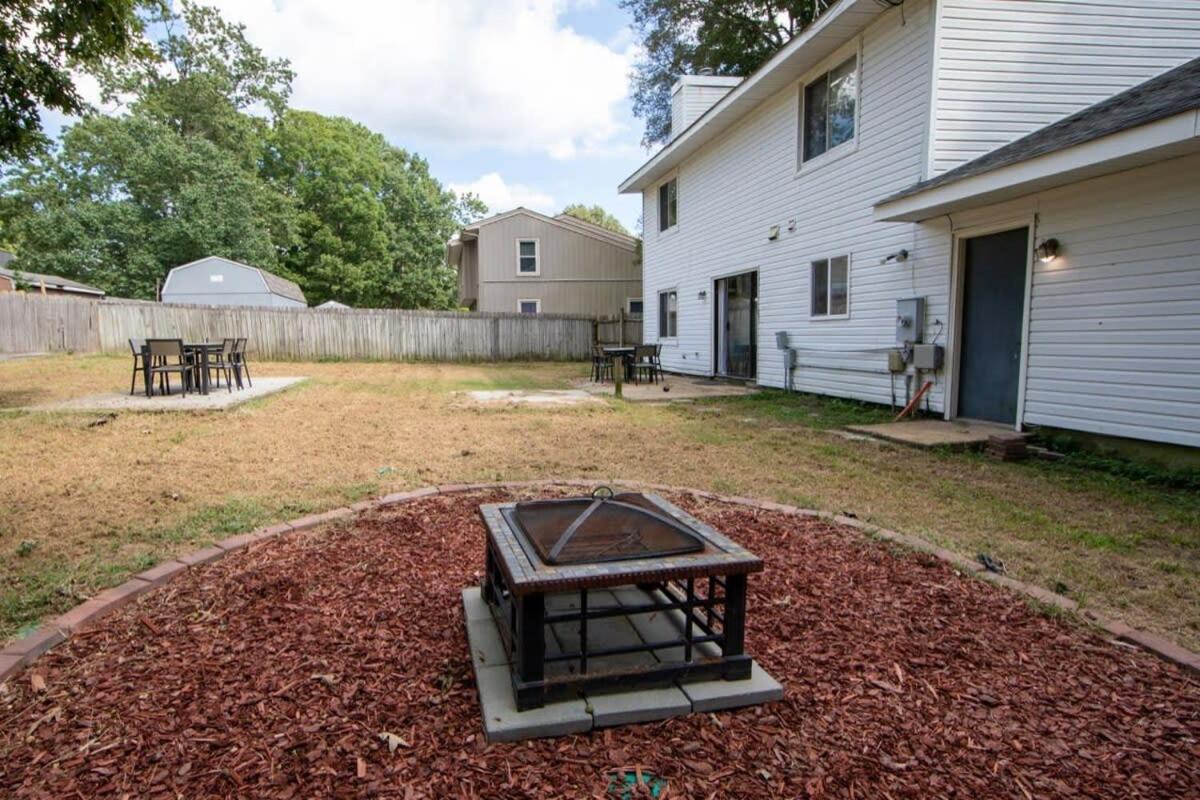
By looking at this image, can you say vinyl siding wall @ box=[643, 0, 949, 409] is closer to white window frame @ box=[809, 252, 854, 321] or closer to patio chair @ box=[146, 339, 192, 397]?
white window frame @ box=[809, 252, 854, 321]

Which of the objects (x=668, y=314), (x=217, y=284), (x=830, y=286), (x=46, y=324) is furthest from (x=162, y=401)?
(x=217, y=284)

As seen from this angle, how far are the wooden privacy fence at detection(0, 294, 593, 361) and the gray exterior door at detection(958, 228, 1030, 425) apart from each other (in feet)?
47.4

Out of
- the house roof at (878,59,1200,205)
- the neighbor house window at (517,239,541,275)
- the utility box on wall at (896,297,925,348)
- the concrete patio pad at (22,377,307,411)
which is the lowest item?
the concrete patio pad at (22,377,307,411)

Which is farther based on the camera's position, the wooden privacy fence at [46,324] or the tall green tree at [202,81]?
the tall green tree at [202,81]

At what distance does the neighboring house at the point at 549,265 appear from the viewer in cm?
2361

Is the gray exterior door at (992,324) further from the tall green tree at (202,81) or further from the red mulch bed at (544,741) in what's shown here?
the tall green tree at (202,81)

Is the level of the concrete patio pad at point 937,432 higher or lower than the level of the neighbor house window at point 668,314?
lower

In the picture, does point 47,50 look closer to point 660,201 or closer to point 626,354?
point 626,354

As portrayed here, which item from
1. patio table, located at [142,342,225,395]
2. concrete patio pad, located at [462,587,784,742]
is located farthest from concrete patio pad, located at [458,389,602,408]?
concrete patio pad, located at [462,587,784,742]

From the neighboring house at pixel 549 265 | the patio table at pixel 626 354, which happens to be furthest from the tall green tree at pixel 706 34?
the patio table at pixel 626 354

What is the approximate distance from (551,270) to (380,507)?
20.7 m

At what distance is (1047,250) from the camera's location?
6.16m

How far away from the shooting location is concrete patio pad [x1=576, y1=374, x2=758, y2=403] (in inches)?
406

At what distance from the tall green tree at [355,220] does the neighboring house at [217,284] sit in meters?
7.02
